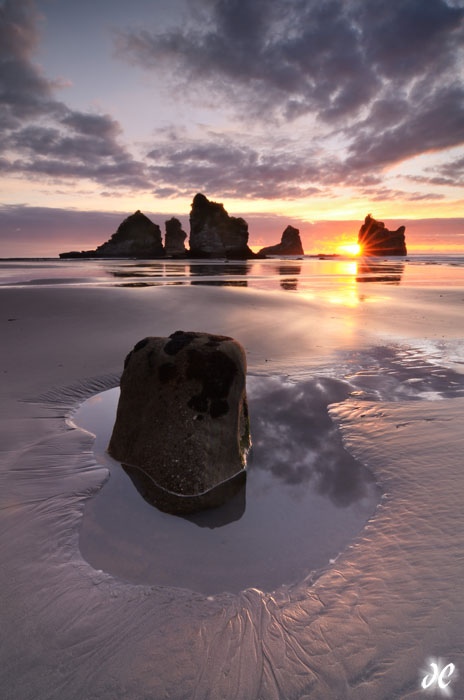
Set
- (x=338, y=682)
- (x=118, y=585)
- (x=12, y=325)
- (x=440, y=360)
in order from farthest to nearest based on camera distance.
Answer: (x=12, y=325) < (x=440, y=360) < (x=118, y=585) < (x=338, y=682)

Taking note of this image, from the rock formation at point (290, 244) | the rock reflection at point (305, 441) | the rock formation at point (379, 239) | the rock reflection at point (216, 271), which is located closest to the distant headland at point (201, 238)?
the rock formation at point (379, 239)

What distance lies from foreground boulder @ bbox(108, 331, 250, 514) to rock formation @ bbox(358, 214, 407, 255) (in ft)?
452

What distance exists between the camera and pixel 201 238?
91.3 meters

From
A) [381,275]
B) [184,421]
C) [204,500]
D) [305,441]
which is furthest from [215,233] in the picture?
[204,500]

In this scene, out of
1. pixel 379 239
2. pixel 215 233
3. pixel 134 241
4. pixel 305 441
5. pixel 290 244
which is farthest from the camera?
pixel 290 244

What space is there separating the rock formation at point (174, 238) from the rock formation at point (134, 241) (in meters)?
3.27

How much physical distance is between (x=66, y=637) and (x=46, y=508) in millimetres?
1139

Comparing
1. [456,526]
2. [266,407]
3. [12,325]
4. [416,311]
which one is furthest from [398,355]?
[12,325]

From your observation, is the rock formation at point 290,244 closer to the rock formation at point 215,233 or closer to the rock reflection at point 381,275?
the rock formation at point 215,233

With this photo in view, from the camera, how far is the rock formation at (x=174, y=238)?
113938 millimetres

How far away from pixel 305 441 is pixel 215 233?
93.3 metres

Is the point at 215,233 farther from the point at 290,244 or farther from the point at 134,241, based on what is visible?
the point at 290,244

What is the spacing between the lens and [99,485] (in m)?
3.06

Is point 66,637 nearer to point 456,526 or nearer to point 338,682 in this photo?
point 338,682
